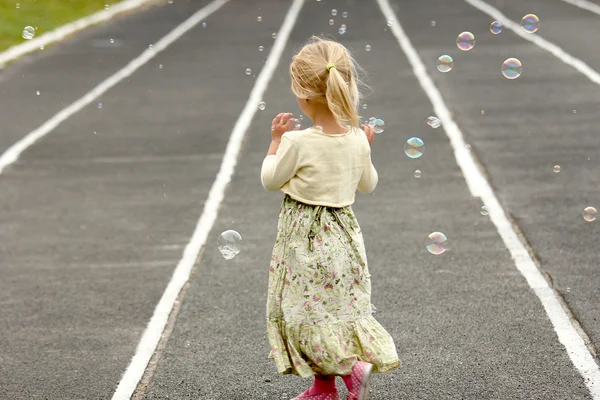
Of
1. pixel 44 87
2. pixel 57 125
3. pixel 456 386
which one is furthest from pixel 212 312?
pixel 44 87

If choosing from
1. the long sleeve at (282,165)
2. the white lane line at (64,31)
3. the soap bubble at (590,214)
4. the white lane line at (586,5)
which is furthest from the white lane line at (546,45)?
the long sleeve at (282,165)

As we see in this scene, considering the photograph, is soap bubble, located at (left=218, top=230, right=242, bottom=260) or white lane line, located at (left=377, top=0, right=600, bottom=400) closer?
white lane line, located at (left=377, top=0, right=600, bottom=400)

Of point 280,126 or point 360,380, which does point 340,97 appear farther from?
point 360,380

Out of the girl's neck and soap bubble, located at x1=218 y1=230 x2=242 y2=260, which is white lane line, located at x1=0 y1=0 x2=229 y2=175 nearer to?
soap bubble, located at x1=218 y1=230 x2=242 y2=260

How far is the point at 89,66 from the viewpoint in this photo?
1798 centimetres

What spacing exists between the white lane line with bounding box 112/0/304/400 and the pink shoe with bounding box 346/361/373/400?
1262 millimetres

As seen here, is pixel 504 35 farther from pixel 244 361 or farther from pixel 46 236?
pixel 244 361

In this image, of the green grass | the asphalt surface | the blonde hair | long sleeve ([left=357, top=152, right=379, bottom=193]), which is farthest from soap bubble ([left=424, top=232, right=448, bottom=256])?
the green grass

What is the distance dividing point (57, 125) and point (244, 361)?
26.4 ft

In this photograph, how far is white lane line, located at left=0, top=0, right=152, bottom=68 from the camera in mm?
19438

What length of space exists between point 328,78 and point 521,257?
10.7 ft

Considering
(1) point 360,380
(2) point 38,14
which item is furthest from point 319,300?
(2) point 38,14

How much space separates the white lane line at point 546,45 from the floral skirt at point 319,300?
10406mm

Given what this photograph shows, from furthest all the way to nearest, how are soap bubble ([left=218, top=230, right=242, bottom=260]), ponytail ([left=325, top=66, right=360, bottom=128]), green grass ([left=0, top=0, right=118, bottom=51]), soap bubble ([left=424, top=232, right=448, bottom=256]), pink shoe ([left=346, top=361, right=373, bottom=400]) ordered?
1. green grass ([left=0, top=0, right=118, bottom=51])
2. soap bubble ([left=424, top=232, right=448, bottom=256])
3. soap bubble ([left=218, top=230, right=242, bottom=260])
4. pink shoe ([left=346, top=361, right=373, bottom=400])
5. ponytail ([left=325, top=66, right=360, bottom=128])
